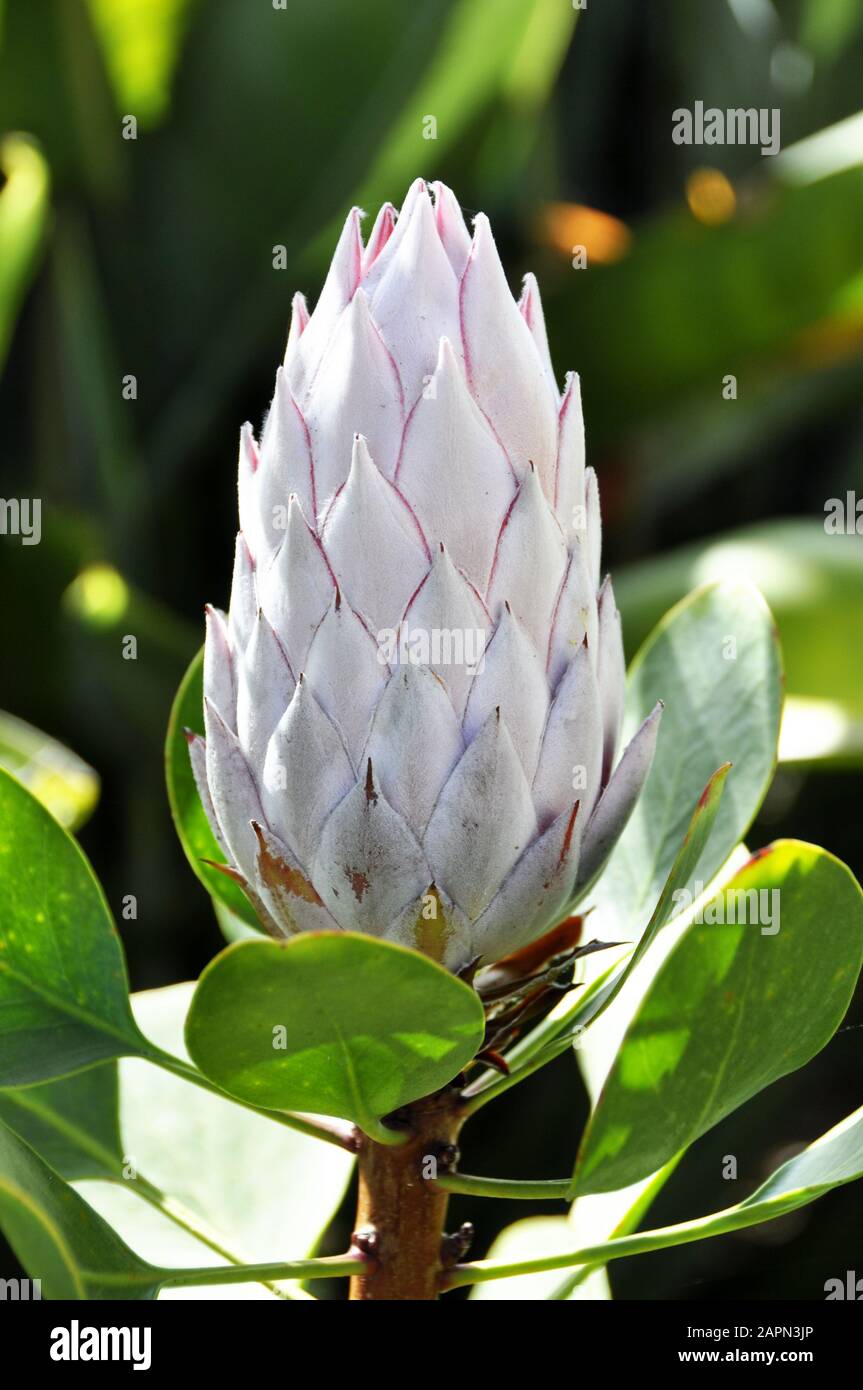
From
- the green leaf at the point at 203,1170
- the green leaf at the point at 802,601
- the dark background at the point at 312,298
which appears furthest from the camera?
the dark background at the point at 312,298

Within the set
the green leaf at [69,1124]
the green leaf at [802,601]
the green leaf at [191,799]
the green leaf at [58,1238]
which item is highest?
the green leaf at [802,601]

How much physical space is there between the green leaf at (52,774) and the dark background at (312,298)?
0.27 m

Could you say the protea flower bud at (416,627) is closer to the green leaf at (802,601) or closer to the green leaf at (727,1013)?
the green leaf at (727,1013)

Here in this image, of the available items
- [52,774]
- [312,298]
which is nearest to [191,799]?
[52,774]

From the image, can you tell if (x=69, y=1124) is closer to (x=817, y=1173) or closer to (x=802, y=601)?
(x=817, y=1173)

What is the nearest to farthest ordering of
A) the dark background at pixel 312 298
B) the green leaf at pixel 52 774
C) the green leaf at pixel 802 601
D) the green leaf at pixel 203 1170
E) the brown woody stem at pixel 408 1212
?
the brown woody stem at pixel 408 1212, the green leaf at pixel 203 1170, the green leaf at pixel 52 774, the green leaf at pixel 802 601, the dark background at pixel 312 298

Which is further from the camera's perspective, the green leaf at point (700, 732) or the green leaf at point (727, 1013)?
the green leaf at point (700, 732)

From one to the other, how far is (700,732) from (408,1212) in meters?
0.23

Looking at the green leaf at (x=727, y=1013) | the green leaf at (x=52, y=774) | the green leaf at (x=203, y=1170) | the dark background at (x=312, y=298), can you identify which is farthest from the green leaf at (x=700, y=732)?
the dark background at (x=312, y=298)

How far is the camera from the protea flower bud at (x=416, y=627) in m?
0.44

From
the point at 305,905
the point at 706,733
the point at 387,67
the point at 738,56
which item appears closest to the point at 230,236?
the point at 387,67

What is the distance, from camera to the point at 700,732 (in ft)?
1.98

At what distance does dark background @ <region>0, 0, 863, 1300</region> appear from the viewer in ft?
4.17

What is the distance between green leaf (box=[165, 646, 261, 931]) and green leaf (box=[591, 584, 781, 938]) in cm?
16
